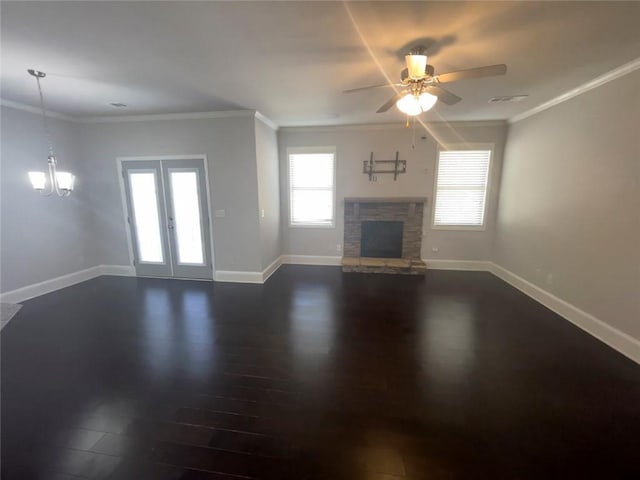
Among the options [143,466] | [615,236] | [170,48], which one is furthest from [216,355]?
[615,236]

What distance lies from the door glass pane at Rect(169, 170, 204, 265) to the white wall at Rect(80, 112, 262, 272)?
315 millimetres

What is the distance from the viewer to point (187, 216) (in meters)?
4.74

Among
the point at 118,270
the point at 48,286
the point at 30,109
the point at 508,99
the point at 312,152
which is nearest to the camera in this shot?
the point at 508,99

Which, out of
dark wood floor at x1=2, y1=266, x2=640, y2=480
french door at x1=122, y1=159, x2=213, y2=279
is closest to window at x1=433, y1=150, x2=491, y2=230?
dark wood floor at x1=2, y1=266, x2=640, y2=480

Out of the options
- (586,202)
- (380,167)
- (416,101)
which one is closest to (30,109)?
(416,101)

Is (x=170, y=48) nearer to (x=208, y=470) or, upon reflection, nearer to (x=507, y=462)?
(x=208, y=470)

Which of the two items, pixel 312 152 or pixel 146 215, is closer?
pixel 146 215

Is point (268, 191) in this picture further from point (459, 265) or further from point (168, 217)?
point (459, 265)

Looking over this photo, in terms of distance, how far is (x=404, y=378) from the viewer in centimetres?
236

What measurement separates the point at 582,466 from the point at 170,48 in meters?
4.20

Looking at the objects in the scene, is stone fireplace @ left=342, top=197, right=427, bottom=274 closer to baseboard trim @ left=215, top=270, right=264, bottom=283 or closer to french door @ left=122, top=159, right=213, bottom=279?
baseboard trim @ left=215, top=270, right=264, bottom=283

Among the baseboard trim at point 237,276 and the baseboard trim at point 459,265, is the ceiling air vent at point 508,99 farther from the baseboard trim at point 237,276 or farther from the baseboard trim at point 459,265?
the baseboard trim at point 237,276

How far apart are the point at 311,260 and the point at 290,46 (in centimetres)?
416

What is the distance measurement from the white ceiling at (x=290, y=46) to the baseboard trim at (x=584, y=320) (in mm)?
2703
